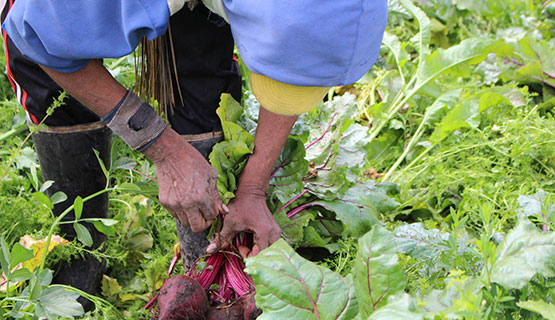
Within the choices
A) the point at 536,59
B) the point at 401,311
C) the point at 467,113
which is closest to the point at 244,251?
the point at 401,311

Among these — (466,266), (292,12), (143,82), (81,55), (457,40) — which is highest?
(81,55)

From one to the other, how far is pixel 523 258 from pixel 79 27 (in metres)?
1.03

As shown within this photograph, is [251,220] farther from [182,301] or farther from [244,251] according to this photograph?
[182,301]

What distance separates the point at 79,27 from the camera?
1178 mm

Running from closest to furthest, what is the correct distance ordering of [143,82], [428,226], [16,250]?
[16,250], [143,82], [428,226]

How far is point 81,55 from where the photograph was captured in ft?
3.96

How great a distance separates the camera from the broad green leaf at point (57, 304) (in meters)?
1.25

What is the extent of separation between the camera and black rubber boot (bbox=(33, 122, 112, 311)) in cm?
175

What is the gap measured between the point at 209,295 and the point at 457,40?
251cm

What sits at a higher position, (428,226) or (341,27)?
(341,27)

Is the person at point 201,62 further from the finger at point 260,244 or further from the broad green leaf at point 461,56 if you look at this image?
the broad green leaf at point 461,56

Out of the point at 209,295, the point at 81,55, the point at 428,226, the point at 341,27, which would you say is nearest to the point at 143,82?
the point at 81,55

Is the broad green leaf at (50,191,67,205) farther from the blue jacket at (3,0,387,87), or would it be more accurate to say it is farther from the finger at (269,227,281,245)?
the finger at (269,227,281,245)

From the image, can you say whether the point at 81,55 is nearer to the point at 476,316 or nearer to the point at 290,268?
the point at 290,268
